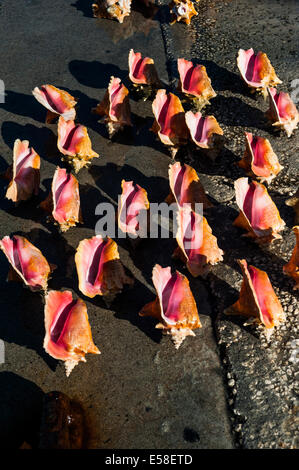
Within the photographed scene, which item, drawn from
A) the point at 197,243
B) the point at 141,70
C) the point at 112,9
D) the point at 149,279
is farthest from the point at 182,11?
the point at 149,279

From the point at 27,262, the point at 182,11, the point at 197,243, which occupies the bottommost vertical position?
the point at 27,262

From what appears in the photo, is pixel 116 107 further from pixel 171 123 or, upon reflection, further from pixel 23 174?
pixel 23 174

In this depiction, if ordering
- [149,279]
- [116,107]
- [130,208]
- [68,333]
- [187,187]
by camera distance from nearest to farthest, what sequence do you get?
1. [68,333]
2. [149,279]
3. [130,208]
4. [187,187]
5. [116,107]

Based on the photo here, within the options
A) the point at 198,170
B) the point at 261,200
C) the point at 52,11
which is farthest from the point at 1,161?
the point at 52,11

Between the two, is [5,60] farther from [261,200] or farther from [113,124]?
[261,200]

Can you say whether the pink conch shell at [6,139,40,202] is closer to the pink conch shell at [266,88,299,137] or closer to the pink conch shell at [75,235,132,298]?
the pink conch shell at [75,235,132,298]

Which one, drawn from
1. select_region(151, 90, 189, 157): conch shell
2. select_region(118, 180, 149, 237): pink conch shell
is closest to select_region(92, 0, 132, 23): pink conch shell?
select_region(151, 90, 189, 157): conch shell

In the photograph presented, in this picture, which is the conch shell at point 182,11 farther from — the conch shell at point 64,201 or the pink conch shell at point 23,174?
the conch shell at point 64,201
